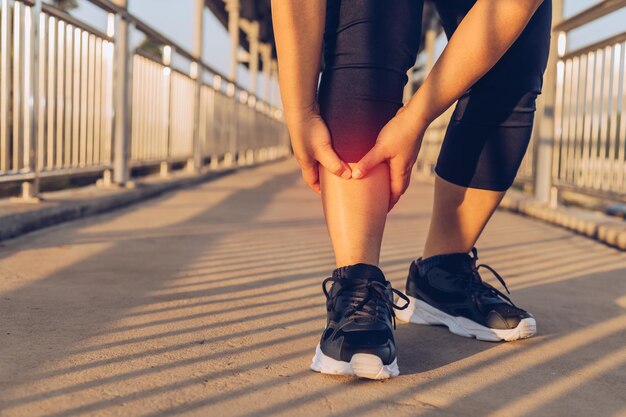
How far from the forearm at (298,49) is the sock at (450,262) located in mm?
591

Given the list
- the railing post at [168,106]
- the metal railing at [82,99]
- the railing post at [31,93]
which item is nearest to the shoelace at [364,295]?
the metal railing at [82,99]

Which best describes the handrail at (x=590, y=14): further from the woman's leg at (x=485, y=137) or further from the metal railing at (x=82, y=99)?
the metal railing at (x=82, y=99)

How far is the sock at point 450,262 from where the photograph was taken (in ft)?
6.13

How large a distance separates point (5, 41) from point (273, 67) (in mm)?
28190

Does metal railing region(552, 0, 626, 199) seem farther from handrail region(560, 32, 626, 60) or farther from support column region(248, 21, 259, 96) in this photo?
support column region(248, 21, 259, 96)

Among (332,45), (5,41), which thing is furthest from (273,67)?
(332,45)

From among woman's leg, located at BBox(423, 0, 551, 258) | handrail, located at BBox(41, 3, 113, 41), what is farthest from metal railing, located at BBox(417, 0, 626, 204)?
handrail, located at BBox(41, 3, 113, 41)

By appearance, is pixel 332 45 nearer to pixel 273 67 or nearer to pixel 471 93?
pixel 471 93

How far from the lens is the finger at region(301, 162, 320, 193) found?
157cm

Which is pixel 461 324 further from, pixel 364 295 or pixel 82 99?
pixel 82 99

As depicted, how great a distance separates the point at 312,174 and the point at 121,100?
3.87 meters

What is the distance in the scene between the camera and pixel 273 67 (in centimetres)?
3106

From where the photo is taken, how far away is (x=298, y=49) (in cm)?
150

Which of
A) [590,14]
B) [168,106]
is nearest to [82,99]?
[168,106]
